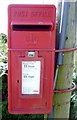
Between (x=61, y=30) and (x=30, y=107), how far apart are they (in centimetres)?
85

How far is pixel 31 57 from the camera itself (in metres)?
1.58

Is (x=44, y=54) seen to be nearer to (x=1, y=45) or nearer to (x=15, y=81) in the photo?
(x=15, y=81)

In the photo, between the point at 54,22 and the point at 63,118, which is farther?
the point at 63,118

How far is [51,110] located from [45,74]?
397 mm

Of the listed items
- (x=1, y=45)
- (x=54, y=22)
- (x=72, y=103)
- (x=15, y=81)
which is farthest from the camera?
(x=1, y=45)

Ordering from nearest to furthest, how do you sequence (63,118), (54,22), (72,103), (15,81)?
(54,22) < (15,81) < (63,118) < (72,103)

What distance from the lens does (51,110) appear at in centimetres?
172

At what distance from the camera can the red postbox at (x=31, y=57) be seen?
5.02 ft

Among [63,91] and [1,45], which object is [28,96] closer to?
[63,91]

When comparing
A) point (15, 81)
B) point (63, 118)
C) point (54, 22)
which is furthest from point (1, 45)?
point (63, 118)

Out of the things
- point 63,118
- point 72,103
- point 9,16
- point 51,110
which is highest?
point 9,16

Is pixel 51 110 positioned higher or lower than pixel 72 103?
higher

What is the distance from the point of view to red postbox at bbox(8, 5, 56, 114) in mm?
1529

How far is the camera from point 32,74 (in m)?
1.65
